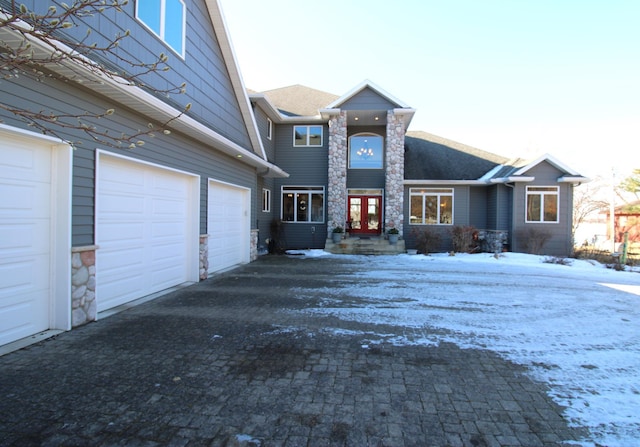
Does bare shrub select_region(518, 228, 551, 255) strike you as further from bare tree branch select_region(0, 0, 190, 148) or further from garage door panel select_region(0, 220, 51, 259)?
garage door panel select_region(0, 220, 51, 259)

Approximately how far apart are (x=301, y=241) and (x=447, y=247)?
6713 mm

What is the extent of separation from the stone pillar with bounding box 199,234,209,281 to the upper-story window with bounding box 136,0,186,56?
3926 millimetres

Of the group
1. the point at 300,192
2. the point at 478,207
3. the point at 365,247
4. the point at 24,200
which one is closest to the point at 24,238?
the point at 24,200

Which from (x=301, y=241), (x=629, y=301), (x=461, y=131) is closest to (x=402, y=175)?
(x=301, y=241)

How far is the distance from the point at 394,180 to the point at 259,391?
1283 cm

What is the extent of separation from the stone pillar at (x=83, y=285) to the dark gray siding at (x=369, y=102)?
478 inches

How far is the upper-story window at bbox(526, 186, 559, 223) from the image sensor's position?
1402 centimetres

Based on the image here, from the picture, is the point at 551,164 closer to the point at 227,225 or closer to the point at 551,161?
the point at 551,161

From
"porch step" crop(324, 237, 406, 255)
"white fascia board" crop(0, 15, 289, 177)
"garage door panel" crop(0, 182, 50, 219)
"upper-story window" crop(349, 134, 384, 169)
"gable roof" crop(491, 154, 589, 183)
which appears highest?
"upper-story window" crop(349, 134, 384, 169)

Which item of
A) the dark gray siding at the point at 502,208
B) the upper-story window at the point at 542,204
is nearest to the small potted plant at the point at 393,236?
the dark gray siding at the point at 502,208

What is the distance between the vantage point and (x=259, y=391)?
2.97 metres

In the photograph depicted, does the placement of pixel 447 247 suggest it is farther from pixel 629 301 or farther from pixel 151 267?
pixel 151 267

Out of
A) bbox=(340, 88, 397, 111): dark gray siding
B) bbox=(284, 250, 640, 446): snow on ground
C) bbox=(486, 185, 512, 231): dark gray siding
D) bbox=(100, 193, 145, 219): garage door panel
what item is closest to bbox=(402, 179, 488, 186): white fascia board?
bbox=(486, 185, 512, 231): dark gray siding

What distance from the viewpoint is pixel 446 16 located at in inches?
474
